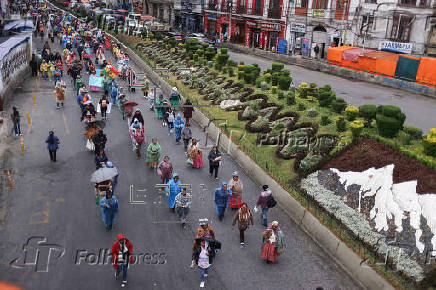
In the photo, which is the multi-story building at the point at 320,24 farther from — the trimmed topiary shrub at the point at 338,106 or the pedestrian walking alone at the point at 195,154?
the pedestrian walking alone at the point at 195,154

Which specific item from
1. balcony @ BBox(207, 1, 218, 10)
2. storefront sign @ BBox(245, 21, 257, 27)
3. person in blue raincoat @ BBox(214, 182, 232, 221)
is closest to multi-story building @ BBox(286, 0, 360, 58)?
storefront sign @ BBox(245, 21, 257, 27)

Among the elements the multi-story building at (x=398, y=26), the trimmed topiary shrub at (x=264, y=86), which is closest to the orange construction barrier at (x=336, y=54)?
the multi-story building at (x=398, y=26)

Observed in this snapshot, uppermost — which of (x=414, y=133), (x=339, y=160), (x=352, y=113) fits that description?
(x=352, y=113)

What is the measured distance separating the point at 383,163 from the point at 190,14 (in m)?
55.7

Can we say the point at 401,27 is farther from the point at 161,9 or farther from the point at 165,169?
the point at 161,9

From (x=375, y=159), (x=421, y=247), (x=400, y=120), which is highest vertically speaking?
(x=400, y=120)

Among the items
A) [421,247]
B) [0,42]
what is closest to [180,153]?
[421,247]

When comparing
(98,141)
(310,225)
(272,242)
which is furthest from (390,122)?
(98,141)

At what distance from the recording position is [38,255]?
10.9 m

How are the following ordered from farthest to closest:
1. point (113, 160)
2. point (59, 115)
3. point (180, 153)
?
point (59, 115), point (180, 153), point (113, 160)

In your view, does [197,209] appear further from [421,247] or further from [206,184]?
[421,247]

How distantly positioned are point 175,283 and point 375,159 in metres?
7.73

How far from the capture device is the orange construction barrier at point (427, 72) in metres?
26.2

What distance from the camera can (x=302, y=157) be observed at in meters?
16.2
